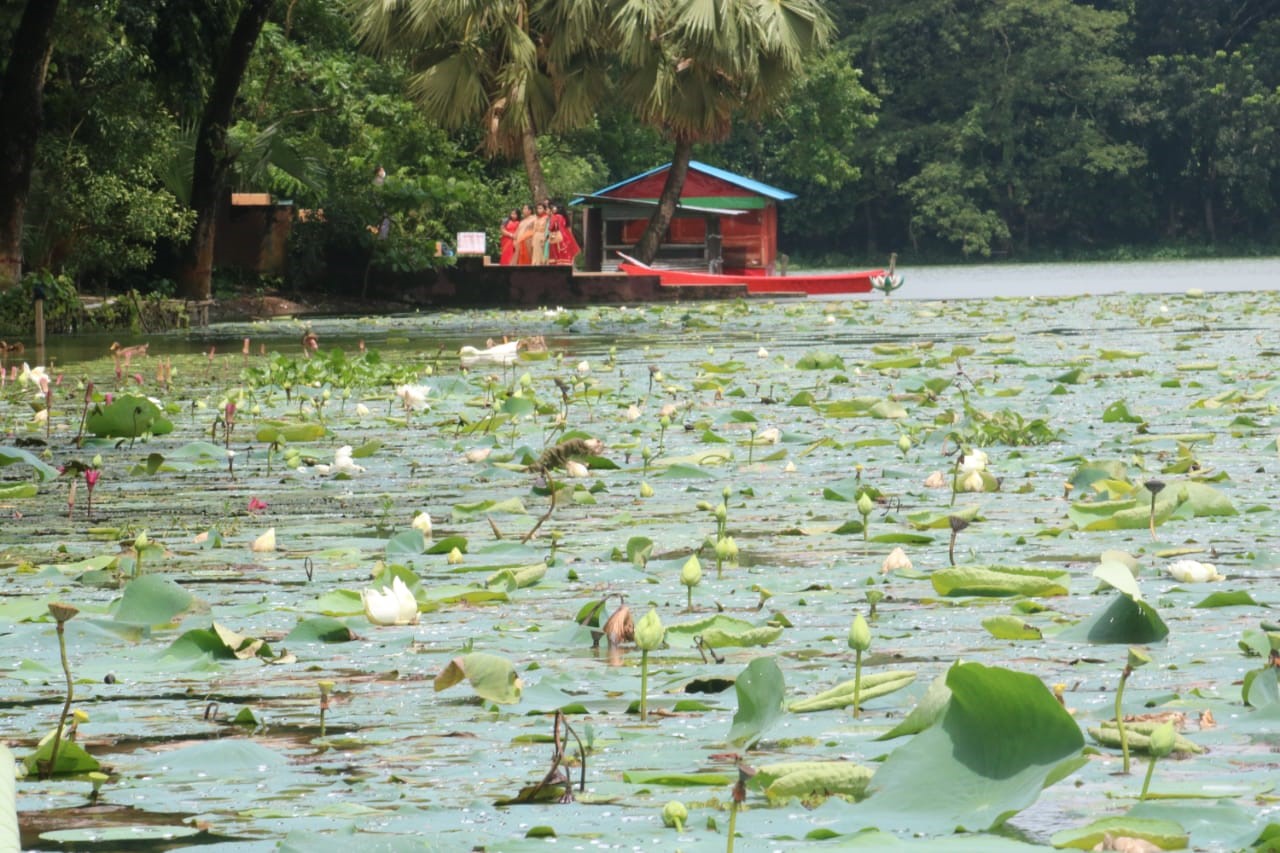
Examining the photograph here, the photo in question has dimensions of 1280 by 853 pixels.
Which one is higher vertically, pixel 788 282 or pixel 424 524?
pixel 788 282

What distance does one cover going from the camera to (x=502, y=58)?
92.2 ft

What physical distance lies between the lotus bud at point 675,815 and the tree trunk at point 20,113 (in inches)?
549

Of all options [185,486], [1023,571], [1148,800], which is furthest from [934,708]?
[185,486]

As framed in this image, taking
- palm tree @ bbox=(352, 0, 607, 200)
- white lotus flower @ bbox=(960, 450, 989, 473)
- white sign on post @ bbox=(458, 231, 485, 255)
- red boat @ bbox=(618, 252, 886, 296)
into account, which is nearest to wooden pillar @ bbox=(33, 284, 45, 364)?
white lotus flower @ bbox=(960, 450, 989, 473)

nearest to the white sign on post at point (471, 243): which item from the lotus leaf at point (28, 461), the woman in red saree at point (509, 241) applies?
the woman in red saree at point (509, 241)

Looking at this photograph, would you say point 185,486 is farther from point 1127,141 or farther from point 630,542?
point 1127,141

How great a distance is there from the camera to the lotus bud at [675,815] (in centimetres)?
173

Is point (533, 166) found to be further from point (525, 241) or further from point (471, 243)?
point (471, 243)

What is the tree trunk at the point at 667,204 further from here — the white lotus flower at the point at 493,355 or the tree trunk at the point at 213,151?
the white lotus flower at the point at 493,355

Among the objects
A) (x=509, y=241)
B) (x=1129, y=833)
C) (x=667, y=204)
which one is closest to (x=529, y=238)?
(x=509, y=241)

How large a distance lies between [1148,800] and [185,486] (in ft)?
13.0

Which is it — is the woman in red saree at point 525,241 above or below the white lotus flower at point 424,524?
above

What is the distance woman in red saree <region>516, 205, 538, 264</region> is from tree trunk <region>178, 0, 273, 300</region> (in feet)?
17.8

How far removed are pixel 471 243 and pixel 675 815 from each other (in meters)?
24.6
